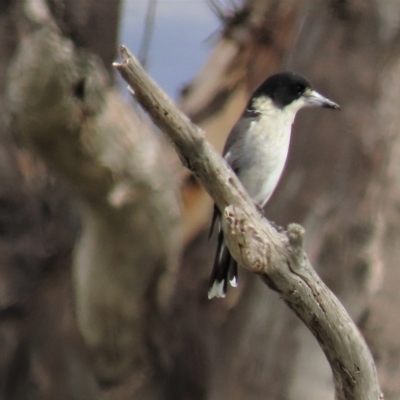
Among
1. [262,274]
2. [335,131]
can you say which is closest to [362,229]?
[335,131]

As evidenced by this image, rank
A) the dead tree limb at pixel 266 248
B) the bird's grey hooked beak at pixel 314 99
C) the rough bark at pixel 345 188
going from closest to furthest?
the dead tree limb at pixel 266 248 → the bird's grey hooked beak at pixel 314 99 → the rough bark at pixel 345 188

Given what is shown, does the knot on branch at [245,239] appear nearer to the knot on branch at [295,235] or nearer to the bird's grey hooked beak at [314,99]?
the knot on branch at [295,235]

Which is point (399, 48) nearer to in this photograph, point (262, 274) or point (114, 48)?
point (114, 48)

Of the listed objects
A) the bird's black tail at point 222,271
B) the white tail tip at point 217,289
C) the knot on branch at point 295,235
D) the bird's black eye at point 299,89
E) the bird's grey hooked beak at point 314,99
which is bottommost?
the knot on branch at point 295,235

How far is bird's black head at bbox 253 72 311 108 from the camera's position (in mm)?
1944

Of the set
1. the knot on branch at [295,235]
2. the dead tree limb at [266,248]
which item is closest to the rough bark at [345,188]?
the dead tree limb at [266,248]

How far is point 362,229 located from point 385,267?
138 mm

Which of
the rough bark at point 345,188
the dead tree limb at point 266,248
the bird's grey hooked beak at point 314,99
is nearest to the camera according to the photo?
the dead tree limb at point 266,248

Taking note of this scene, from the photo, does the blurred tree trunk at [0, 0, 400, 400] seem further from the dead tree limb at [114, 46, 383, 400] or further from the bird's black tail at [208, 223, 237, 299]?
the dead tree limb at [114, 46, 383, 400]

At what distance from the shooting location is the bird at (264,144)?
192cm

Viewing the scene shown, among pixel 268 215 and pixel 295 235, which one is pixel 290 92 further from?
pixel 295 235

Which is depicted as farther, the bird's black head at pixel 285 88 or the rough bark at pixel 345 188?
the rough bark at pixel 345 188

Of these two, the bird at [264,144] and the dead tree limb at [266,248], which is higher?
the bird at [264,144]

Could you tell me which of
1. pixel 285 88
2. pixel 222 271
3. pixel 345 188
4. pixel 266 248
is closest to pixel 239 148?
pixel 285 88
